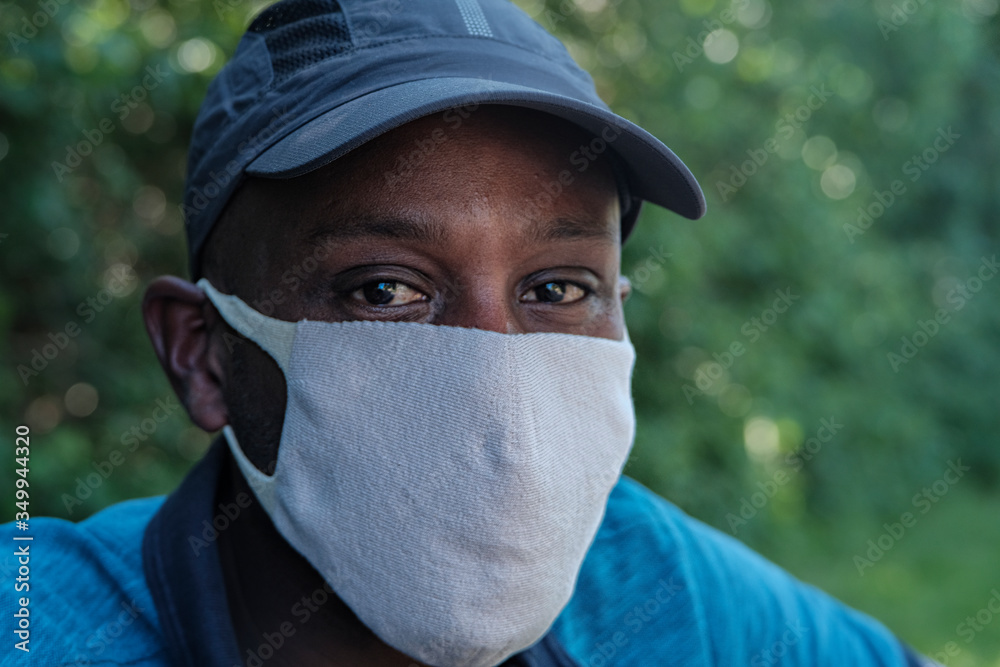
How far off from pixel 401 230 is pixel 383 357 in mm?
212

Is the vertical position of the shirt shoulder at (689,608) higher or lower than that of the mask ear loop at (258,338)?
lower

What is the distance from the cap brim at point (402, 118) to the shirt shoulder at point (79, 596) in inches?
29.6

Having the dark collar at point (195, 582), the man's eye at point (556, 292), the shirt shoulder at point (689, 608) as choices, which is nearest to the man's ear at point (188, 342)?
the dark collar at point (195, 582)

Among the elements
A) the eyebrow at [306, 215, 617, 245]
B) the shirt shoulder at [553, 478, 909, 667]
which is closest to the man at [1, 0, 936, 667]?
the eyebrow at [306, 215, 617, 245]

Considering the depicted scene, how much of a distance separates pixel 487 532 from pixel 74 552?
812 mm

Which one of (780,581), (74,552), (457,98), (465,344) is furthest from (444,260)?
(780,581)

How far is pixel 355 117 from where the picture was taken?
148cm

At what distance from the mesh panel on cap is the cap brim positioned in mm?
175

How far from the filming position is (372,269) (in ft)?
5.10

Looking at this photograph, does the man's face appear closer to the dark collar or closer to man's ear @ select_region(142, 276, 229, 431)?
man's ear @ select_region(142, 276, 229, 431)

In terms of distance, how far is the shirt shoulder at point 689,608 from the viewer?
1943mm

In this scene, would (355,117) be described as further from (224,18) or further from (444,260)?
(224,18)

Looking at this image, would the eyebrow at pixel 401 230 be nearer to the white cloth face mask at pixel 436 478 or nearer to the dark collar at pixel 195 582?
the white cloth face mask at pixel 436 478

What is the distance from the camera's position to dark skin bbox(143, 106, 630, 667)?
153 centimetres
